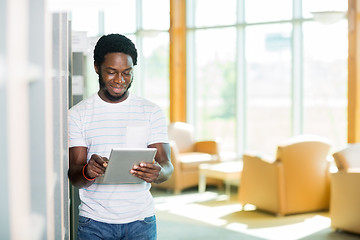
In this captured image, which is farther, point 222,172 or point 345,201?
point 222,172

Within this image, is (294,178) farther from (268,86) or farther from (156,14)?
(156,14)

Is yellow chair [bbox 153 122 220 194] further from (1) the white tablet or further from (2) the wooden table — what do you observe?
(1) the white tablet

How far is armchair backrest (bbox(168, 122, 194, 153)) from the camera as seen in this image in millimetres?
9076

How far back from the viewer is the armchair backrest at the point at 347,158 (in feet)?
19.8

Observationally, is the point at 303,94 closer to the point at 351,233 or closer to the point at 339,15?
the point at 339,15

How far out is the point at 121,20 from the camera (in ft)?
35.8

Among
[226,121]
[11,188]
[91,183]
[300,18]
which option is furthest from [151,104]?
[226,121]

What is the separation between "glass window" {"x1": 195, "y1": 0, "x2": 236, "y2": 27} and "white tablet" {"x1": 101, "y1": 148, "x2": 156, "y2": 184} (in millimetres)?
7780

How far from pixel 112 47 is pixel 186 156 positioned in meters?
6.61

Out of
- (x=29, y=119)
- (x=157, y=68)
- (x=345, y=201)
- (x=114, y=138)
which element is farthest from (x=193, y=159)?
(x=29, y=119)

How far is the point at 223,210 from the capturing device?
7109 mm

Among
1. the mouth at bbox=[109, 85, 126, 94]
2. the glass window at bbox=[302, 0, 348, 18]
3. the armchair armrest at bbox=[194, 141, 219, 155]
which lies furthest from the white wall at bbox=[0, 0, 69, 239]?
the glass window at bbox=[302, 0, 348, 18]

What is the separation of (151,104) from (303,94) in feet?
23.2

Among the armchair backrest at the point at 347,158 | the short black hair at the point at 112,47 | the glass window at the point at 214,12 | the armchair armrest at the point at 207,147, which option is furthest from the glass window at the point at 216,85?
the short black hair at the point at 112,47
